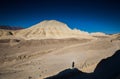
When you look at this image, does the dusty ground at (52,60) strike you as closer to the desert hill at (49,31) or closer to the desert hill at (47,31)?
the desert hill at (47,31)

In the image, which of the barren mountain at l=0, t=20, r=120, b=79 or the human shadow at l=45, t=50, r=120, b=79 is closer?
the human shadow at l=45, t=50, r=120, b=79

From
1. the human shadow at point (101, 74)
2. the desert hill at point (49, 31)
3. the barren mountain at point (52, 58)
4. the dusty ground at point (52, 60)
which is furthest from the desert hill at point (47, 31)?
the human shadow at point (101, 74)

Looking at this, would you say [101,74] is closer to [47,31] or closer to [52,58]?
[52,58]

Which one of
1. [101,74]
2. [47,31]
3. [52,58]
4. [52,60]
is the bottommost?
[101,74]

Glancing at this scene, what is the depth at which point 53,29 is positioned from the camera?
111938 millimetres

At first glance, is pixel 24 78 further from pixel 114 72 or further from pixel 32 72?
pixel 114 72

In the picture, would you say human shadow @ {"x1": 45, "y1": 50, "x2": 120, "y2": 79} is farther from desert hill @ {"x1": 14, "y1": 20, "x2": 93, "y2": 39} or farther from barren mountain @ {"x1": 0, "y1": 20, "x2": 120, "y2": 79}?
desert hill @ {"x1": 14, "y1": 20, "x2": 93, "y2": 39}

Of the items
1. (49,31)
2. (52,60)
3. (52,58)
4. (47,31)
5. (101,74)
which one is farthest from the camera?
(49,31)

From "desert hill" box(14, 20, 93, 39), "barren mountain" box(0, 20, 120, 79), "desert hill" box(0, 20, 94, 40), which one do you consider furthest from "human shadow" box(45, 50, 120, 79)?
"desert hill" box(14, 20, 93, 39)

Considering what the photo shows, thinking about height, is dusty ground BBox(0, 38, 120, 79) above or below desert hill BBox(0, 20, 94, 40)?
below

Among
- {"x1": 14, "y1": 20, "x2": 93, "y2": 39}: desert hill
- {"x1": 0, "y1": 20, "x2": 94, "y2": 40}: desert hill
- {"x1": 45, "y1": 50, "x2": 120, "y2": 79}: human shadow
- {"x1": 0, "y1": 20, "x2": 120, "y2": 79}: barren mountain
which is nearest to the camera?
{"x1": 45, "y1": 50, "x2": 120, "y2": 79}: human shadow

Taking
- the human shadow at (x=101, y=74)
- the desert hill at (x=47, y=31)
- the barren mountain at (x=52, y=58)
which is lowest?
the human shadow at (x=101, y=74)

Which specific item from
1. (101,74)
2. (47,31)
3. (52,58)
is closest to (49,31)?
(47,31)

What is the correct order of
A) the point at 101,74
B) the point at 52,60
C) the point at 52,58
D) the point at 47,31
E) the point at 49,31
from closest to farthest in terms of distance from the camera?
the point at 101,74, the point at 52,60, the point at 52,58, the point at 47,31, the point at 49,31
